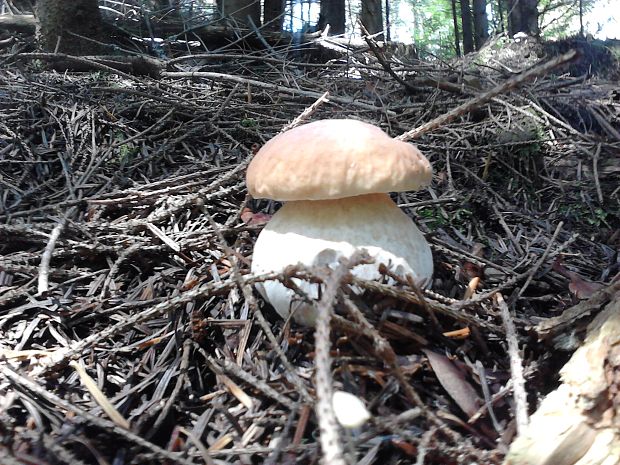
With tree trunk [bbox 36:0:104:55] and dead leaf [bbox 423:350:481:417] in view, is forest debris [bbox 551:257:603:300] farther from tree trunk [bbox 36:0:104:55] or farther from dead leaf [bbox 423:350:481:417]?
tree trunk [bbox 36:0:104:55]

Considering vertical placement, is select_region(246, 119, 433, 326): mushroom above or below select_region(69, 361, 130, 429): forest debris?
→ above

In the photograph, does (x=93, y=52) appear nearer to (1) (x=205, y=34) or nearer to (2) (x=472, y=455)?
(1) (x=205, y=34)

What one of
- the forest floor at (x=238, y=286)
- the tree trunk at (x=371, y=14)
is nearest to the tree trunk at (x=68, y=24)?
the forest floor at (x=238, y=286)

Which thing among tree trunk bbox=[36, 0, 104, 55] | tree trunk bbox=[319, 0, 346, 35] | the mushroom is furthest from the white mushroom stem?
tree trunk bbox=[319, 0, 346, 35]

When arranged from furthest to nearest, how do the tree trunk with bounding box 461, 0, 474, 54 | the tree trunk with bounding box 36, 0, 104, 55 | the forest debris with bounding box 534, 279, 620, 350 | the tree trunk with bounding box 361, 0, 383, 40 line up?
the tree trunk with bounding box 461, 0, 474, 54 < the tree trunk with bounding box 361, 0, 383, 40 < the tree trunk with bounding box 36, 0, 104, 55 < the forest debris with bounding box 534, 279, 620, 350

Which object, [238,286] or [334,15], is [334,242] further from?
[334,15]

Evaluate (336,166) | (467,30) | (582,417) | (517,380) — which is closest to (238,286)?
(336,166)

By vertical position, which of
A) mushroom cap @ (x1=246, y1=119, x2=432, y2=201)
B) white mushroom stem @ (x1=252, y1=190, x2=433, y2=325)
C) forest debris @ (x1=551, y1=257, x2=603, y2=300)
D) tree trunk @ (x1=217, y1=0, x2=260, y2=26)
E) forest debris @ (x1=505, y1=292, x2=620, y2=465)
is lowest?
forest debris @ (x1=505, y1=292, x2=620, y2=465)
